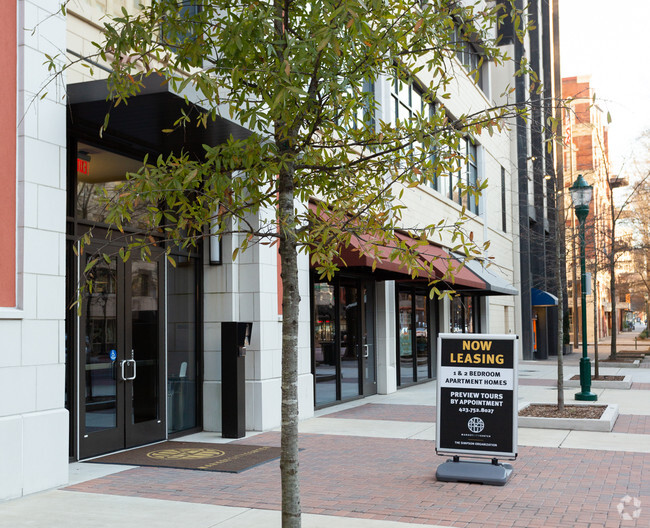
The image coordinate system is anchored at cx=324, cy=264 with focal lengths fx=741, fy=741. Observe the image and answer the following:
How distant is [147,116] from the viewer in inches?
348

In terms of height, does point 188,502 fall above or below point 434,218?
below

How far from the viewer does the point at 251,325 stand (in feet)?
36.5

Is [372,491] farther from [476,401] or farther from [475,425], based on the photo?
[476,401]

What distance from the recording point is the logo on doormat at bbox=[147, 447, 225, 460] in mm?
9289

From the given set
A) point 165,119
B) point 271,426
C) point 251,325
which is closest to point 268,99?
point 165,119

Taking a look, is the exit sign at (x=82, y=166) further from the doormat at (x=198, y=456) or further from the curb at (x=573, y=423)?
the curb at (x=573, y=423)

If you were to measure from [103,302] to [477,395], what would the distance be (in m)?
4.76

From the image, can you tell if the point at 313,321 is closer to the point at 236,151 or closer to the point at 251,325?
the point at 251,325

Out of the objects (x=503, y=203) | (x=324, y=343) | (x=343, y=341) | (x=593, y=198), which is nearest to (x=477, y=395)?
(x=324, y=343)

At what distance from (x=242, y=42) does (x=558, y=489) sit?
214 inches

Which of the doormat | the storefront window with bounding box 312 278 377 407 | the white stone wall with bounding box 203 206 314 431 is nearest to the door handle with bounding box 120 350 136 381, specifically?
the doormat

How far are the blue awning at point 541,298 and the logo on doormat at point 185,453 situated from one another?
2795cm

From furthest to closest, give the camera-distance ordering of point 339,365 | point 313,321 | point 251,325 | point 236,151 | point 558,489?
point 339,365 < point 313,321 < point 251,325 < point 558,489 < point 236,151

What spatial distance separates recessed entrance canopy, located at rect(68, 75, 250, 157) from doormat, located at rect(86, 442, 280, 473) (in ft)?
12.6
